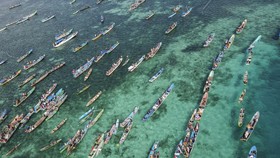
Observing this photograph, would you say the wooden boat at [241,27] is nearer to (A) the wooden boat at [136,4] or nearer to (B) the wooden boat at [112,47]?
(B) the wooden boat at [112,47]

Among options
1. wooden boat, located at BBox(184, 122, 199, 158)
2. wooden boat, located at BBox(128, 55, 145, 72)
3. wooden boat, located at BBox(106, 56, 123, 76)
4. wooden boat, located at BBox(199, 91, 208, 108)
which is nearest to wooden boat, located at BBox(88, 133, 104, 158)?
wooden boat, located at BBox(184, 122, 199, 158)

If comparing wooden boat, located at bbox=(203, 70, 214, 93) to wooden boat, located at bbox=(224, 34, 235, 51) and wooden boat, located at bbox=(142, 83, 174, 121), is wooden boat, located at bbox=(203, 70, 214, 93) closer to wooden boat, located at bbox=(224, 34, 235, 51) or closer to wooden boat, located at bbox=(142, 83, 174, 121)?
wooden boat, located at bbox=(142, 83, 174, 121)

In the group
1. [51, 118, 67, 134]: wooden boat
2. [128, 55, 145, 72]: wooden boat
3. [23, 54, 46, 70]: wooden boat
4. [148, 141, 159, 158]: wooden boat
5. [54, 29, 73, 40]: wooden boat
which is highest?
[54, 29, 73, 40]: wooden boat

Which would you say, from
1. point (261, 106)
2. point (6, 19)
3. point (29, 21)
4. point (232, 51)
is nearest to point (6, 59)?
point (29, 21)

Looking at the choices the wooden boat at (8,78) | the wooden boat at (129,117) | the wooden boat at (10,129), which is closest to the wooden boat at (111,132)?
the wooden boat at (129,117)

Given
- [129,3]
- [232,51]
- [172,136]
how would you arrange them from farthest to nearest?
[129,3]
[232,51]
[172,136]

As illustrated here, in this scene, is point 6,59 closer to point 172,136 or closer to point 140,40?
point 140,40
